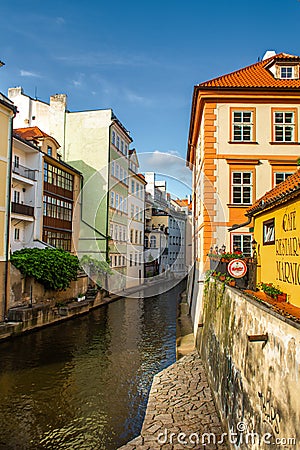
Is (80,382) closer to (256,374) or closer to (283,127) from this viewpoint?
(256,374)

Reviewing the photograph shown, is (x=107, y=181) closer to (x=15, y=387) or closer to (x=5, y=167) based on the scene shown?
(x=5, y=167)

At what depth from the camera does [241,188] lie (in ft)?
58.4

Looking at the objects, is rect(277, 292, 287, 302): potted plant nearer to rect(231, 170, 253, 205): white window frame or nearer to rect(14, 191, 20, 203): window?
rect(231, 170, 253, 205): white window frame

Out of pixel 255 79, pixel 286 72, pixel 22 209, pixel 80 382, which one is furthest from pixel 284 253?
pixel 22 209

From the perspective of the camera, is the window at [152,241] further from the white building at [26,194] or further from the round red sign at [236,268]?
the round red sign at [236,268]

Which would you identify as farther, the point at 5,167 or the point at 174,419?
the point at 5,167

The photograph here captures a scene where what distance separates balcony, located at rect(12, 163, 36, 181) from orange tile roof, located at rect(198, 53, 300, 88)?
42.3ft

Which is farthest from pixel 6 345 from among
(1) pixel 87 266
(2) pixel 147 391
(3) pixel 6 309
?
(1) pixel 87 266

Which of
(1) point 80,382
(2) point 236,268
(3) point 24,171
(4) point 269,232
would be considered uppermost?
(3) point 24,171

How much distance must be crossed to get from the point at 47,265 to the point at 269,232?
50.2ft

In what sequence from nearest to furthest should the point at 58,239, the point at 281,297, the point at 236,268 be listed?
the point at 281,297
the point at 236,268
the point at 58,239

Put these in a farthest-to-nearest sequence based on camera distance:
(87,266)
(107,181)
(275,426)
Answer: (107,181), (87,266), (275,426)

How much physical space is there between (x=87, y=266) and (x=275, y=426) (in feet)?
88.9

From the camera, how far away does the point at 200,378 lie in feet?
38.5
